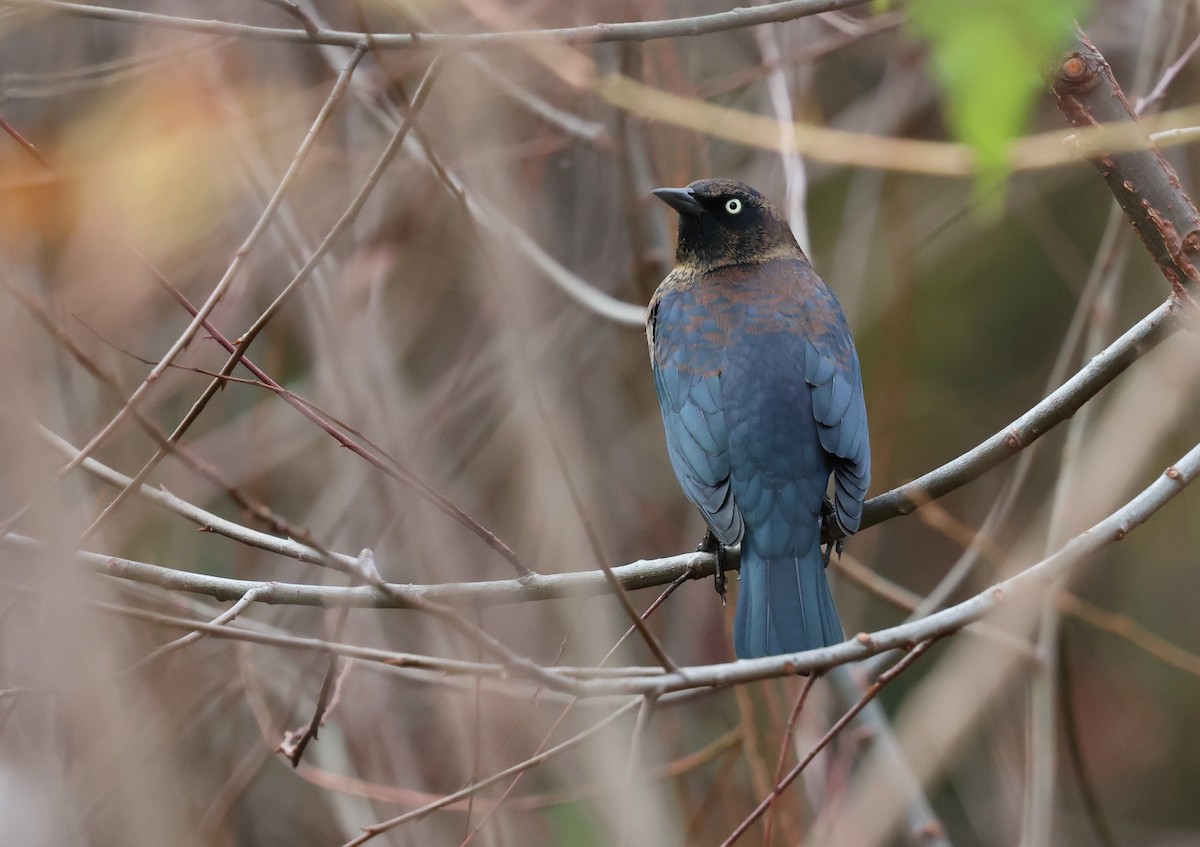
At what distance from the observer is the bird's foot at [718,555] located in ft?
12.1

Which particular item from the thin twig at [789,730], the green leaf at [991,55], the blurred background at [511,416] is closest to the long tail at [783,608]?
the blurred background at [511,416]

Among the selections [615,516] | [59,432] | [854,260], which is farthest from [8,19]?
[854,260]

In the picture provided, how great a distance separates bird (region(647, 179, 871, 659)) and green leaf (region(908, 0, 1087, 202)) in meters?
2.63

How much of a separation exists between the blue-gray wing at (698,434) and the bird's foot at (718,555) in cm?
9

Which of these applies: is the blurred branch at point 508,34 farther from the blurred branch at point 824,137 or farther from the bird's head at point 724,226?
the bird's head at point 724,226

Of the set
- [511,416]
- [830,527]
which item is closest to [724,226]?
[511,416]

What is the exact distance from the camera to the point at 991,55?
3.46ft

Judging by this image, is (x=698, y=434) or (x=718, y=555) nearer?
(x=718, y=555)

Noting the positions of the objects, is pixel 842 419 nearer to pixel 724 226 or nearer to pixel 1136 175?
pixel 724 226

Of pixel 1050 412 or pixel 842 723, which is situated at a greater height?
pixel 1050 412

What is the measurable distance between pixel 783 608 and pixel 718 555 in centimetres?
26

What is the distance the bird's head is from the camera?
4844mm

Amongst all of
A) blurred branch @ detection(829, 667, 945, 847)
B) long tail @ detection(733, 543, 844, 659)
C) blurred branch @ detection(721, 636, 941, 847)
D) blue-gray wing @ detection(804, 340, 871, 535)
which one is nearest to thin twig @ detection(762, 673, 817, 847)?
blurred branch @ detection(721, 636, 941, 847)

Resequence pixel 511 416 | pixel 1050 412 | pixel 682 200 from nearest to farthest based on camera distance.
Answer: pixel 1050 412 → pixel 682 200 → pixel 511 416
